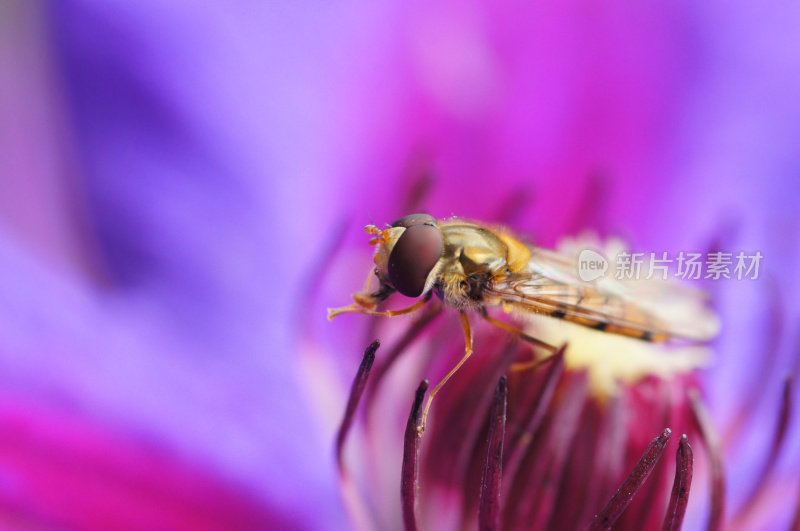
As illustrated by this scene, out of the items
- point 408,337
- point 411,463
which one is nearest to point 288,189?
A: point 408,337

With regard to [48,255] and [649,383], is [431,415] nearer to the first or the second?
[649,383]

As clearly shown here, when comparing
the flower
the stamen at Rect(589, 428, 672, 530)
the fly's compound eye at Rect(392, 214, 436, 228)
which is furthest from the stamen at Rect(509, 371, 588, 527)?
the fly's compound eye at Rect(392, 214, 436, 228)

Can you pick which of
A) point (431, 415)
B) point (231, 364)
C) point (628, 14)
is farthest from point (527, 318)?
point (628, 14)

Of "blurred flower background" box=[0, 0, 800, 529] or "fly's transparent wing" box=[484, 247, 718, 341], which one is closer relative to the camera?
"fly's transparent wing" box=[484, 247, 718, 341]

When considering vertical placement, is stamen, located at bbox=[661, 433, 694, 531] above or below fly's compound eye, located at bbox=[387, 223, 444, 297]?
below

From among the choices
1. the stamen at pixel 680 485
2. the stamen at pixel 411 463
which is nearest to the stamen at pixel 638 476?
the stamen at pixel 680 485

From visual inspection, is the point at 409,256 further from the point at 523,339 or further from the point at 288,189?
the point at 288,189

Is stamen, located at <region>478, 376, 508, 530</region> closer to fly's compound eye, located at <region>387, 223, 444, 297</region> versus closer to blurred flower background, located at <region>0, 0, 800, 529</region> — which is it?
fly's compound eye, located at <region>387, 223, 444, 297</region>
